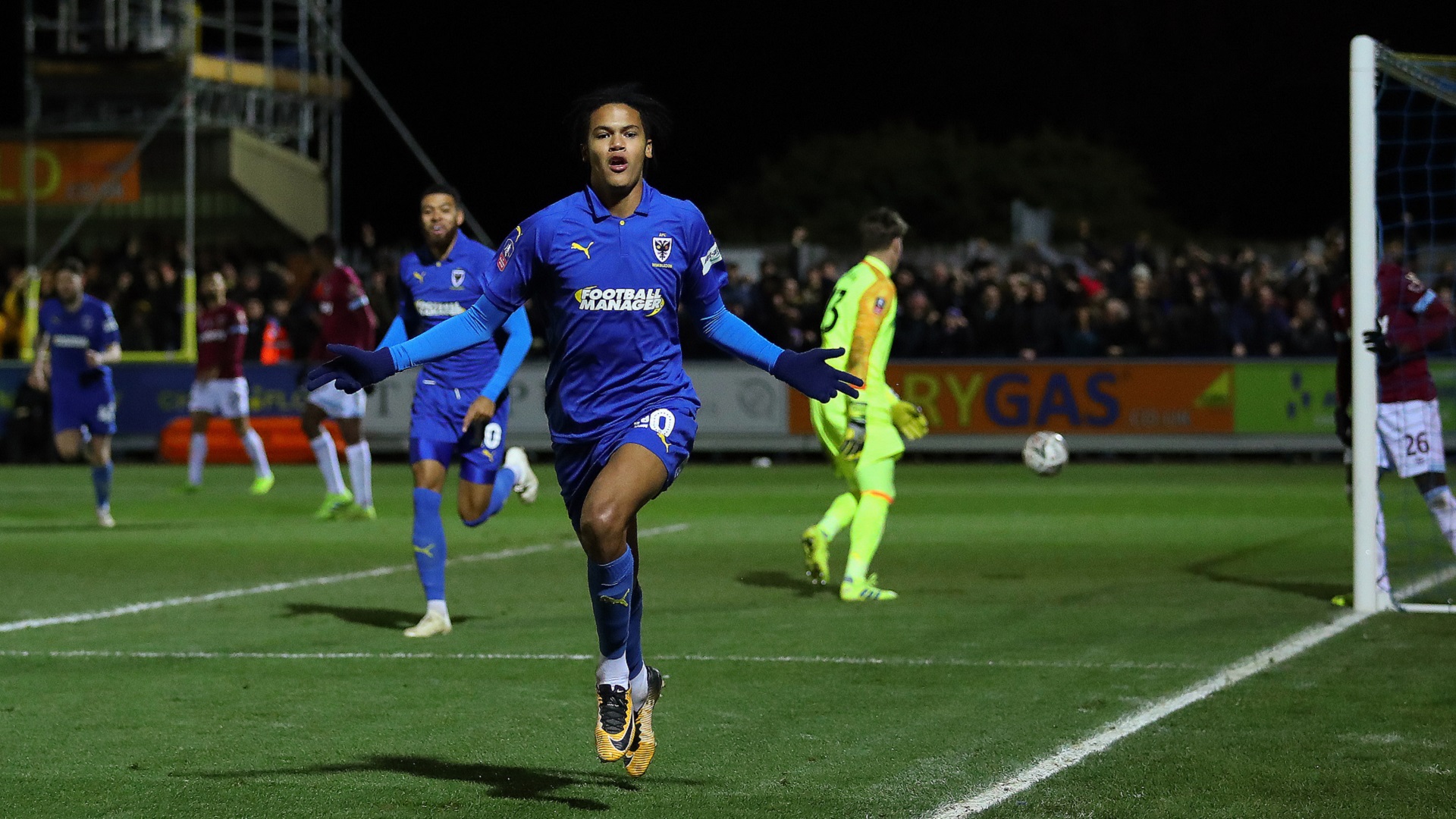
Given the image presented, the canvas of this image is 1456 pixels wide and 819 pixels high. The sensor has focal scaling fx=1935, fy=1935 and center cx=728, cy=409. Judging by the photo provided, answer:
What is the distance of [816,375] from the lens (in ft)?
20.5

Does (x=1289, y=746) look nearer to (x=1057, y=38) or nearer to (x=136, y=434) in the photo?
(x=136, y=434)

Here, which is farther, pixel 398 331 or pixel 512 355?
pixel 398 331

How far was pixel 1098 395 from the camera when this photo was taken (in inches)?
952

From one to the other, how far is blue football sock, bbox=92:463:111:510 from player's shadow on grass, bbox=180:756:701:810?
1098 centimetres

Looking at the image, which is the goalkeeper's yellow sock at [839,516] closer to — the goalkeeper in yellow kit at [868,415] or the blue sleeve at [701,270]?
the goalkeeper in yellow kit at [868,415]

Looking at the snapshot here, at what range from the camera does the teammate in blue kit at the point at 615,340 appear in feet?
20.6

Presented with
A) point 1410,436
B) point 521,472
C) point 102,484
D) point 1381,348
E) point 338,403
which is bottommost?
point 102,484

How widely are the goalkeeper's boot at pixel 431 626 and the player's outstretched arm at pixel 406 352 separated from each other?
3684 mm

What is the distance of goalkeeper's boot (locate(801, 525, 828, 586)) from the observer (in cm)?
1126

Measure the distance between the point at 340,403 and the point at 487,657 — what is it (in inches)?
359

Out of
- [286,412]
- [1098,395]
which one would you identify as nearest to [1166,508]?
[1098,395]

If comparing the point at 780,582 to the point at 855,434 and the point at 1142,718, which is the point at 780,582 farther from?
the point at 1142,718

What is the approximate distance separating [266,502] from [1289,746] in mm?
14129

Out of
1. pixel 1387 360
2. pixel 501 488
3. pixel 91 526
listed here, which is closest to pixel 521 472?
pixel 501 488
